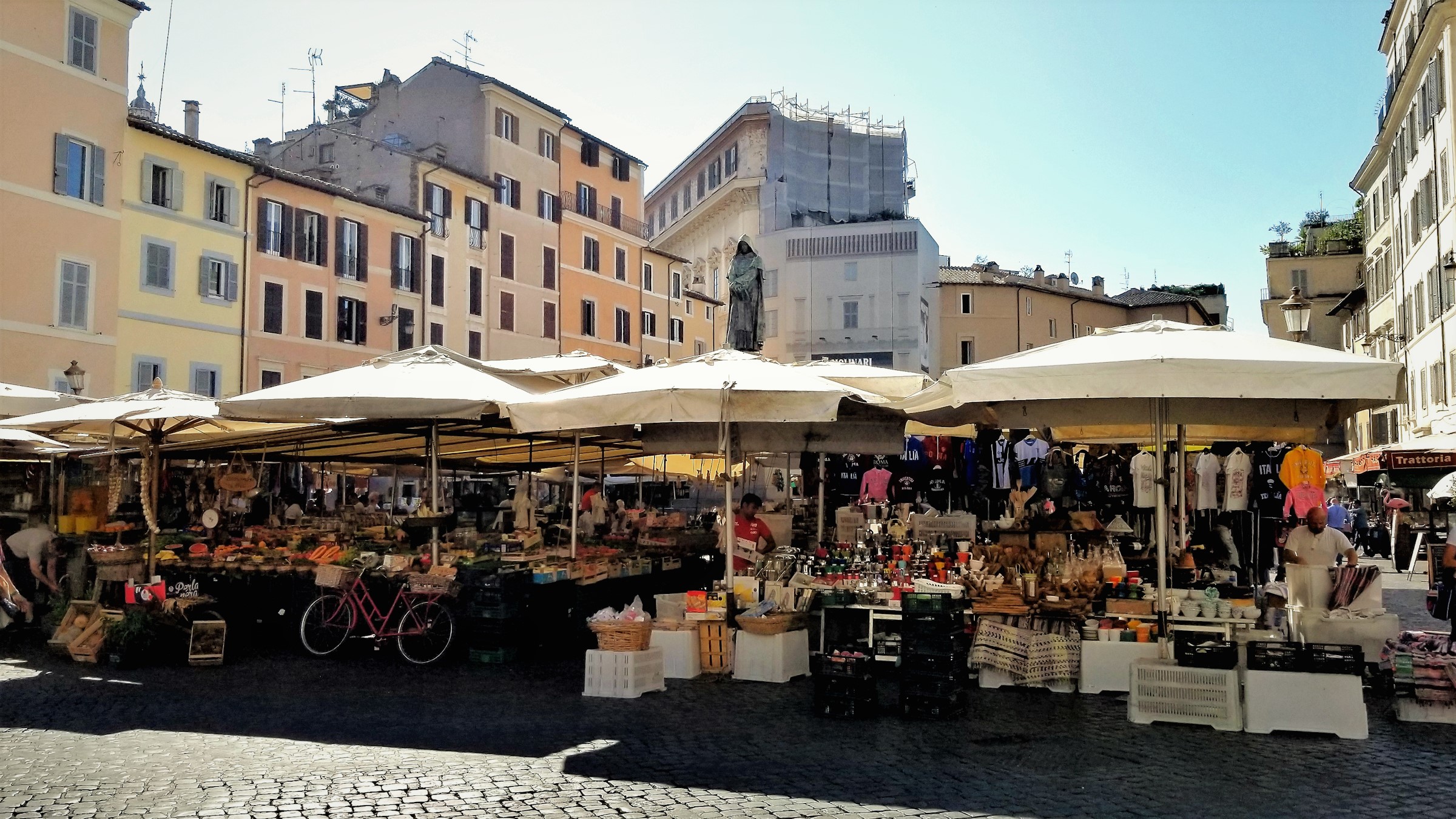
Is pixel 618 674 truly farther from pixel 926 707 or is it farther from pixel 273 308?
pixel 273 308

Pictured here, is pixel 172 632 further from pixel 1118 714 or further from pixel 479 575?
pixel 1118 714

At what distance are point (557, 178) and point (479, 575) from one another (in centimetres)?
4019

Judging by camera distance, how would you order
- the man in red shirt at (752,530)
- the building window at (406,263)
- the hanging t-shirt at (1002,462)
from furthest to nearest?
the building window at (406,263)
the hanging t-shirt at (1002,462)
the man in red shirt at (752,530)

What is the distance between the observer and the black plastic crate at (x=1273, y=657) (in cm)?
778

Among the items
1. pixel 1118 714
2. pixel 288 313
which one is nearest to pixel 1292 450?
pixel 1118 714

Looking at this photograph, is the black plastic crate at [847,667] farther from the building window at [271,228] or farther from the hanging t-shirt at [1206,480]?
the building window at [271,228]

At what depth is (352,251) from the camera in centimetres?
3875

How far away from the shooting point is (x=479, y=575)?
36.0ft

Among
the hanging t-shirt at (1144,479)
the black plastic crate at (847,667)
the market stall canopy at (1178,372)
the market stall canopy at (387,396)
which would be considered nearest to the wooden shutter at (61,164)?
the market stall canopy at (387,396)

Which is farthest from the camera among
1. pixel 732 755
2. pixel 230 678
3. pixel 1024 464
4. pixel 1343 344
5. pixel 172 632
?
pixel 1343 344

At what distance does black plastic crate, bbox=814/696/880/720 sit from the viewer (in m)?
8.16

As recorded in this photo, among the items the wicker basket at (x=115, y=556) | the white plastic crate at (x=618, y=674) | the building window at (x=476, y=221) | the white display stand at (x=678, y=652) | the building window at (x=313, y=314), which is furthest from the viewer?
the building window at (x=476, y=221)

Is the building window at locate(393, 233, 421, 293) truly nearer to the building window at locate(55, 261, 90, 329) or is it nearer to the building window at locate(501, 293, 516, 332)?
the building window at locate(501, 293, 516, 332)

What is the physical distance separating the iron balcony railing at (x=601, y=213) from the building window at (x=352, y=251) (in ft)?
38.7
